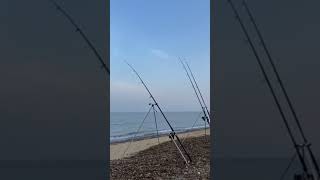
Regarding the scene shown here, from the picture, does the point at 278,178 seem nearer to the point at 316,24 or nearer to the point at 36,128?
the point at 316,24

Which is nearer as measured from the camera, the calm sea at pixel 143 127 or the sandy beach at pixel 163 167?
the sandy beach at pixel 163 167

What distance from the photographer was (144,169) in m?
4.24

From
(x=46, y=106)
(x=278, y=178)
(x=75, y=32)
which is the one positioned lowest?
(x=278, y=178)

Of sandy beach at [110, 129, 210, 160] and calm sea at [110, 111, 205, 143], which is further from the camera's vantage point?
calm sea at [110, 111, 205, 143]

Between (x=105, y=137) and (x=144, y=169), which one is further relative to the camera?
(x=144, y=169)

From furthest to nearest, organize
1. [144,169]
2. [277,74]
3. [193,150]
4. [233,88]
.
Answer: [193,150] → [144,169] → [233,88] → [277,74]

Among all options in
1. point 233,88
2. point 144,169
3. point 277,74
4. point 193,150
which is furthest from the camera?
point 193,150

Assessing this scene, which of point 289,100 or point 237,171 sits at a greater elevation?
point 289,100

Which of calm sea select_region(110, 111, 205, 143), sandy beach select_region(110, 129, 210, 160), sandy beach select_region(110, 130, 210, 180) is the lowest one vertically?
sandy beach select_region(110, 130, 210, 180)

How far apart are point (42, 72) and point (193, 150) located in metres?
2.55

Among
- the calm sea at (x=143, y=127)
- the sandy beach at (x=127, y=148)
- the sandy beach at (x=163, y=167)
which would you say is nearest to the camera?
the sandy beach at (x=163, y=167)

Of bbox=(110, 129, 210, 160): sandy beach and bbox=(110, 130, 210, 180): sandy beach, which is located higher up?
bbox=(110, 129, 210, 160): sandy beach

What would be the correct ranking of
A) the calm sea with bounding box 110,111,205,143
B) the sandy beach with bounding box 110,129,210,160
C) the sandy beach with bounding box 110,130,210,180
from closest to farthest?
the sandy beach with bounding box 110,130,210,180 → the sandy beach with bounding box 110,129,210,160 → the calm sea with bounding box 110,111,205,143


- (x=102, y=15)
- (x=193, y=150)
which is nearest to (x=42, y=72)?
(x=102, y=15)
